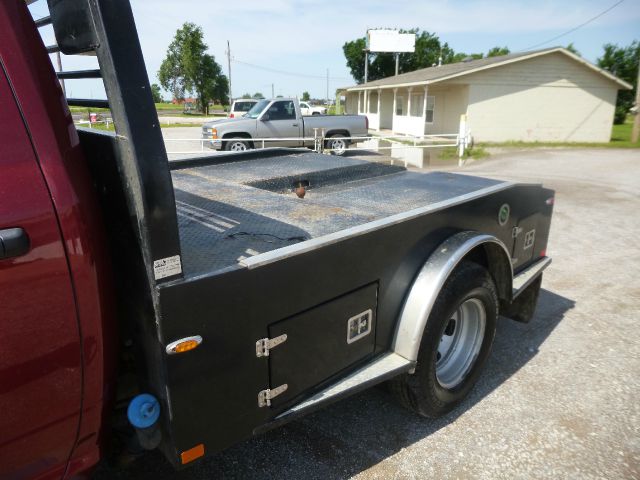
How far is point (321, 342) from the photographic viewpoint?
7.05ft

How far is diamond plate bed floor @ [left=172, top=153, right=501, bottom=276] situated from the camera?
206cm

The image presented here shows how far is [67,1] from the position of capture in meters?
1.52

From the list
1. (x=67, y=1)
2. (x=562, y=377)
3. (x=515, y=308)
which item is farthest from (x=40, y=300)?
(x=515, y=308)

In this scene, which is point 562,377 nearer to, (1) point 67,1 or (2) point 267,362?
(2) point 267,362

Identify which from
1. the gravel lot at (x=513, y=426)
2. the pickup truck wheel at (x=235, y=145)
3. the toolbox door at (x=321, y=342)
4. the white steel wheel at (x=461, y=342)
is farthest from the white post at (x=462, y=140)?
the toolbox door at (x=321, y=342)

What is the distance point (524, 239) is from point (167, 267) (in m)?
2.94

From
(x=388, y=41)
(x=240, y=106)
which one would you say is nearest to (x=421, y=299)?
(x=240, y=106)

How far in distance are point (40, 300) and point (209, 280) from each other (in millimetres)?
510

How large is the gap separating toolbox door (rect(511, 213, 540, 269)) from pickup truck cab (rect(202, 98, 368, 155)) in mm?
11271

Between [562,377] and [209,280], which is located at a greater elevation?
[209,280]

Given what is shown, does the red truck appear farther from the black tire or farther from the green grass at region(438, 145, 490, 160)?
the green grass at region(438, 145, 490, 160)

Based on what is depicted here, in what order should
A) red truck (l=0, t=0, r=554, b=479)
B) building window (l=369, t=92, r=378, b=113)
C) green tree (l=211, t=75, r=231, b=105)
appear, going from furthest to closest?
green tree (l=211, t=75, r=231, b=105)
building window (l=369, t=92, r=378, b=113)
red truck (l=0, t=0, r=554, b=479)

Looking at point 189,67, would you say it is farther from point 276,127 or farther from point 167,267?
point 167,267

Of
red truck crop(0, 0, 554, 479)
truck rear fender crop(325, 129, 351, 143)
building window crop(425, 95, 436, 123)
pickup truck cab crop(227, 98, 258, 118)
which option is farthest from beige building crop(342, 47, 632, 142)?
red truck crop(0, 0, 554, 479)
